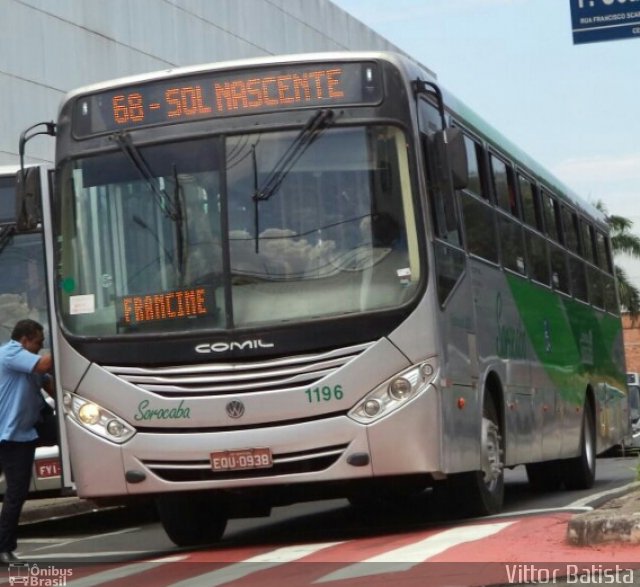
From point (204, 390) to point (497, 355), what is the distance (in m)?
3.29

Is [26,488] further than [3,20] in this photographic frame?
No

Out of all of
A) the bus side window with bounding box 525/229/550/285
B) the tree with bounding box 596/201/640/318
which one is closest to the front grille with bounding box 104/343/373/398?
the bus side window with bounding box 525/229/550/285

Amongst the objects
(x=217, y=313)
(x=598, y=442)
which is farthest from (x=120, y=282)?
(x=598, y=442)

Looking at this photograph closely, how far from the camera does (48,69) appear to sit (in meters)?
31.1

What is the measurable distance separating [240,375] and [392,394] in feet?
3.33

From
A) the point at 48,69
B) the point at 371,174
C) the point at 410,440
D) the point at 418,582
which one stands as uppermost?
the point at 48,69

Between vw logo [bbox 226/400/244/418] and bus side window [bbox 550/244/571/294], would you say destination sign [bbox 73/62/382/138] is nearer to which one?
vw logo [bbox 226/400/244/418]

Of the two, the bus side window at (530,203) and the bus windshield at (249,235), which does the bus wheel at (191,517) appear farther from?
the bus side window at (530,203)

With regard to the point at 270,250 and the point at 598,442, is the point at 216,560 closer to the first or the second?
the point at 270,250

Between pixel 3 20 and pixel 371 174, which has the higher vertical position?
pixel 3 20

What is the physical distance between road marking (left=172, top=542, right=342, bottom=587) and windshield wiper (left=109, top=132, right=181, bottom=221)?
7.75 ft

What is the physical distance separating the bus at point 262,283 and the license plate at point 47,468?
3.67m

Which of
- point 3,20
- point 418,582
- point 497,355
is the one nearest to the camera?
point 418,582

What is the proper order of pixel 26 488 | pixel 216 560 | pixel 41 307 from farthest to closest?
pixel 41 307 → pixel 26 488 → pixel 216 560
